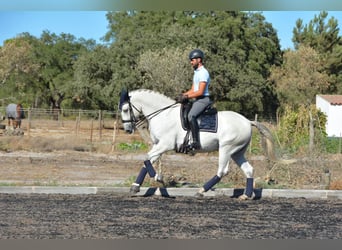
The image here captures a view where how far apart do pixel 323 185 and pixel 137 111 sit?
410 centimetres

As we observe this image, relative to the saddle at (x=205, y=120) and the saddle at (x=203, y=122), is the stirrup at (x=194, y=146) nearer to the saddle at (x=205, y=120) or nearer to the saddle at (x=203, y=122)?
the saddle at (x=203, y=122)

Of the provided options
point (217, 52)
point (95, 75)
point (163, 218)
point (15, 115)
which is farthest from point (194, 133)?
point (95, 75)

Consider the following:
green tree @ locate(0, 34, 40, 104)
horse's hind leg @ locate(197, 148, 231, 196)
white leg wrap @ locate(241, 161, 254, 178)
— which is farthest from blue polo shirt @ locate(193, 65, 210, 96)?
green tree @ locate(0, 34, 40, 104)

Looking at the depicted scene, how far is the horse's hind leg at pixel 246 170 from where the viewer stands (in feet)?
38.1

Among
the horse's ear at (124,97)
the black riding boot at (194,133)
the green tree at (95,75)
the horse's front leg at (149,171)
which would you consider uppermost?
the green tree at (95,75)

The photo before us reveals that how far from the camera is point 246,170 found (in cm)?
1189

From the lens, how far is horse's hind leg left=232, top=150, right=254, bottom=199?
11617 mm

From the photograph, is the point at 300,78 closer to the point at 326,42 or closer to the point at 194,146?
the point at 326,42

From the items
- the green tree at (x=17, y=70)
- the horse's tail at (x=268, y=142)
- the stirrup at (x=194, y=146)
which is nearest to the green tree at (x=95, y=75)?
the green tree at (x=17, y=70)

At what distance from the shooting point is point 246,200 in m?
11.5

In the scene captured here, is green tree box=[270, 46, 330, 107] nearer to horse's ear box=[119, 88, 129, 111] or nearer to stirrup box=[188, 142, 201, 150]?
horse's ear box=[119, 88, 129, 111]

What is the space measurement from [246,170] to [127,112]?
250 cm

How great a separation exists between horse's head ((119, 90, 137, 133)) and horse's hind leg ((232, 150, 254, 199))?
2.04 m

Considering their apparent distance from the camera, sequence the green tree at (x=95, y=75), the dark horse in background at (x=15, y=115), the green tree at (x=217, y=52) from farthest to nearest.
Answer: the green tree at (x=95, y=75)
the green tree at (x=217, y=52)
the dark horse in background at (x=15, y=115)
